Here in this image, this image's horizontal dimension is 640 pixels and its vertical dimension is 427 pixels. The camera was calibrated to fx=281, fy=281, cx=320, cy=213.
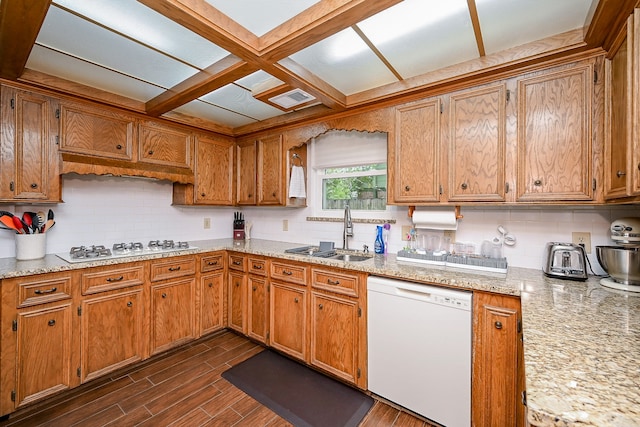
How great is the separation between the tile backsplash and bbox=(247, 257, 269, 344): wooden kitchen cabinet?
2.19ft

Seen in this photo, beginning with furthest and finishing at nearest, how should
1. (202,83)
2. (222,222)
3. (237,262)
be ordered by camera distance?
(222,222) → (237,262) → (202,83)

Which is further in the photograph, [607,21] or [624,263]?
[624,263]

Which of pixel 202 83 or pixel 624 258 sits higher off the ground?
pixel 202 83

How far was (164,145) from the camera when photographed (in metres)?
2.84

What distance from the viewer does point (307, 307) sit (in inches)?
92.4

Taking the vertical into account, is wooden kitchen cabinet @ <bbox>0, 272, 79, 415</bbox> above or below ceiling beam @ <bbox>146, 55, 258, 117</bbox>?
below

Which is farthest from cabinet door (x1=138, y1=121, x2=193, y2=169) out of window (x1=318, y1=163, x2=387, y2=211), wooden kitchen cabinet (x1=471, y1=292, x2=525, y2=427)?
wooden kitchen cabinet (x1=471, y1=292, x2=525, y2=427)

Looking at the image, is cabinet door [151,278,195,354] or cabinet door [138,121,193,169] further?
cabinet door [138,121,193,169]

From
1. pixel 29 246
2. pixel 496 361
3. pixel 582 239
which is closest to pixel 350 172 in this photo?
pixel 582 239

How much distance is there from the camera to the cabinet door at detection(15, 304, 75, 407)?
Answer: 6.07ft

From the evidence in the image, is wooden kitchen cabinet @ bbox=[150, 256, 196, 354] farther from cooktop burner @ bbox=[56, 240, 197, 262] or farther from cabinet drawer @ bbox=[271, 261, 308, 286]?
cabinet drawer @ bbox=[271, 261, 308, 286]

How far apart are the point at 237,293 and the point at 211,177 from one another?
1.35 metres

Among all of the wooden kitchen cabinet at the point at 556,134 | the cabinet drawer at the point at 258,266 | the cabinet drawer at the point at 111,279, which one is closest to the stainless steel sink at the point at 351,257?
the cabinet drawer at the point at 258,266

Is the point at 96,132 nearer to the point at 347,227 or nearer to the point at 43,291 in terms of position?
the point at 43,291
